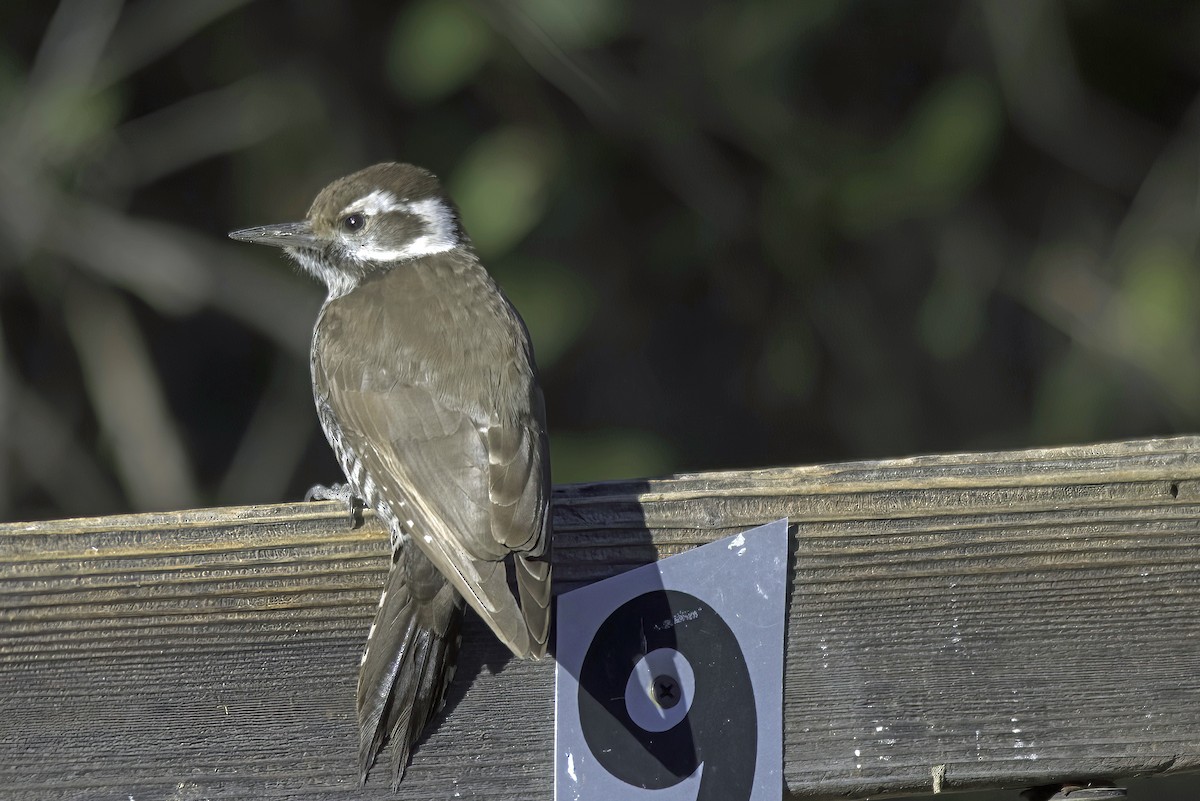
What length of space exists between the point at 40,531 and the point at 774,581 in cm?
124

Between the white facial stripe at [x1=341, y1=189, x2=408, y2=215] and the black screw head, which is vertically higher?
the white facial stripe at [x1=341, y1=189, x2=408, y2=215]

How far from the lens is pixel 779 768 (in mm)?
2191

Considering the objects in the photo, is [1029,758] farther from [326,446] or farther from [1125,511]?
[326,446]

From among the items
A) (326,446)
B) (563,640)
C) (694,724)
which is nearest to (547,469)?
(563,640)

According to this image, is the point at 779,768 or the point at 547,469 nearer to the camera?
the point at 779,768

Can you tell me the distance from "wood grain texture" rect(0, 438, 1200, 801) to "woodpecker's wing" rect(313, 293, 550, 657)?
12cm

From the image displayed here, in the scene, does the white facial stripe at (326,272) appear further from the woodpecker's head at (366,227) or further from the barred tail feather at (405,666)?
the barred tail feather at (405,666)

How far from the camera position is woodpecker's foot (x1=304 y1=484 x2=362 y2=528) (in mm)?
2359

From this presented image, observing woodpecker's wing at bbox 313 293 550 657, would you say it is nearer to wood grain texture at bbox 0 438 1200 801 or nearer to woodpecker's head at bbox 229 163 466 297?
wood grain texture at bbox 0 438 1200 801

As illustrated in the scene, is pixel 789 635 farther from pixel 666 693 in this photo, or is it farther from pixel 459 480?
pixel 459 480

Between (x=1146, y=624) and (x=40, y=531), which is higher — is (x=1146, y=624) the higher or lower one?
the lower one

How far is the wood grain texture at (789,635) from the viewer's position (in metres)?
2.19

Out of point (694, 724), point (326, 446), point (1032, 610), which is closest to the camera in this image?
point (694, 724)

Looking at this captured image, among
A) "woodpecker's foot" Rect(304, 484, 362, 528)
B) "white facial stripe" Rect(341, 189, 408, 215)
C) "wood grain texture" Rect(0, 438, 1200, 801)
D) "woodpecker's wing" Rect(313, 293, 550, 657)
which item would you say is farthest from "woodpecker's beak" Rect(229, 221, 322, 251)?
"wood grain texture" Rect(0, 438, 1200, 801)
